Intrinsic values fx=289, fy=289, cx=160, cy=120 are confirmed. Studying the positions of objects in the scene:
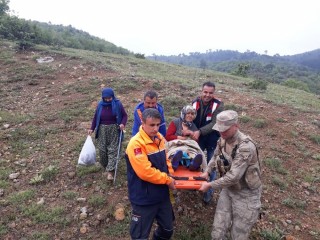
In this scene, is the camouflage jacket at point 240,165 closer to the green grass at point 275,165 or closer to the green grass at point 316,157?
the green grass at point 275,165

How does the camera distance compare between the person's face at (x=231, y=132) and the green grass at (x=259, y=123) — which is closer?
the person's face at (x=231, y=132)

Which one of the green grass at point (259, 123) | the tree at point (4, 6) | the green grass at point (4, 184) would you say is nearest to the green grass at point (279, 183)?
the green grass at point (259, 123)

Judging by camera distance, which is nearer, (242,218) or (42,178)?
(242,218)

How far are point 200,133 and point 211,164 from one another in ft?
2.42

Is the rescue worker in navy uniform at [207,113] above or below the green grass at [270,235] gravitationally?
above

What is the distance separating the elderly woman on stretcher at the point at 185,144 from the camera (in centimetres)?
387

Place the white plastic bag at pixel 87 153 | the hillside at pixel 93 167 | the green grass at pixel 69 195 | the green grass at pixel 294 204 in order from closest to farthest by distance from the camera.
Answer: the hillside at pixel 93 167
the green grass at pixel 69 195
the green grass at pixel 294 204
the white plastic bag at pixel 87 153

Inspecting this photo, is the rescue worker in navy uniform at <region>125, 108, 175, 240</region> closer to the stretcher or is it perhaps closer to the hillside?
the stretcher

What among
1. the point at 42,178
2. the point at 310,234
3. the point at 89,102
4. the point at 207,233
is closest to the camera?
the point at 207,233

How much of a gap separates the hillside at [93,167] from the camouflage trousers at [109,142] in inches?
13.2

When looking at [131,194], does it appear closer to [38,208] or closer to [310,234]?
[38,208]

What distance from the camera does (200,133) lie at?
4.41m

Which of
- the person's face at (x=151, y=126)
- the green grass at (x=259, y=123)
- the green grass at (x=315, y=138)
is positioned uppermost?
the person's face at (x=151, y=126)

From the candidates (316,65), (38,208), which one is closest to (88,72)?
(38,208)
